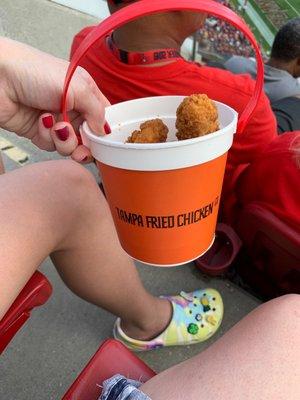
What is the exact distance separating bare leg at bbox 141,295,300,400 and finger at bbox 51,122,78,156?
38 cm

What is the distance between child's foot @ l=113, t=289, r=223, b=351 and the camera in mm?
1054

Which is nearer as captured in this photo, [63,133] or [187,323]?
[63,133]

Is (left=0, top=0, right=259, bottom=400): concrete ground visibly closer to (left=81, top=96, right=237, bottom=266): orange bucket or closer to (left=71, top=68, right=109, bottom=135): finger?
(left=81, top=96, right=237, bottom=266): orange bucket

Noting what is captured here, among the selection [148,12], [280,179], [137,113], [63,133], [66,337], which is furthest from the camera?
[66,337]

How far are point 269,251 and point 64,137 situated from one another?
66 cm

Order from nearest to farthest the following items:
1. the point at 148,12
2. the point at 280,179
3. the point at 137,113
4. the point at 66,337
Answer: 1. the point at 148,12
2. the point at 137,113
3. the point at 280,179
4. the point at 66,337

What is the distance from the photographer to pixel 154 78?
107 cm

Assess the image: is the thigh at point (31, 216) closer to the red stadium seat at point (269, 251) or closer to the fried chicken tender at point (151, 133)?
the fried chicken tender at point (151, 133)

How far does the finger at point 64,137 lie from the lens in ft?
2.05

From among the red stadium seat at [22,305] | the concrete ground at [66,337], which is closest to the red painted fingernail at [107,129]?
the red stadium seat at [22,305]

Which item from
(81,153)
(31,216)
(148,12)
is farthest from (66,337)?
(148,12)

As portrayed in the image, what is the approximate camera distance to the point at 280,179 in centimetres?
98

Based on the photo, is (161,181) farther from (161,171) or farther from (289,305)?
(289,305)

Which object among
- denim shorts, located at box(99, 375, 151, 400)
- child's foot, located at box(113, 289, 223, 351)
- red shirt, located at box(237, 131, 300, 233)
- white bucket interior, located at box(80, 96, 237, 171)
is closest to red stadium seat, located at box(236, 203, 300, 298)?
red shirt, located at box(237, 131, 300, 233)
